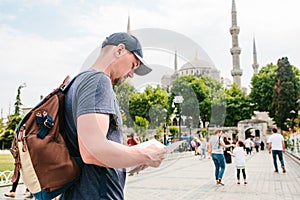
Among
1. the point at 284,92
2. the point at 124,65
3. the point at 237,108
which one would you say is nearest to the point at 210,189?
the point at 124,65

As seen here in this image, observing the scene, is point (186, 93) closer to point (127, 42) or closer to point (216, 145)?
point (127, 42)

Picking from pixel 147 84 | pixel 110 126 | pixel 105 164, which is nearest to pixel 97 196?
pixel 105 164

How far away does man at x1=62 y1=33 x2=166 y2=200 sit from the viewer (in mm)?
1363

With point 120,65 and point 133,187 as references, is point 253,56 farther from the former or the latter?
point 120,65

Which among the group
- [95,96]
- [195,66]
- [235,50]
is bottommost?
[95,96]

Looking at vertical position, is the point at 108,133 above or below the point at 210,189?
above

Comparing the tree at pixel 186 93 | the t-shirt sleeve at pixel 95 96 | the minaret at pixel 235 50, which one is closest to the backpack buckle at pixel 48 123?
the t-shirt sleeve at pixel 95 96

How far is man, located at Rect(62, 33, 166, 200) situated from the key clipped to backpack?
60mm

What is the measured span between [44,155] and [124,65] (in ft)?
1.70

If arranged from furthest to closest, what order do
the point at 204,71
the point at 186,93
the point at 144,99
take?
the point at 204,71 < the point at 186,93 < the point at 144,99

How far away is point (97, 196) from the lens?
1.49 metres

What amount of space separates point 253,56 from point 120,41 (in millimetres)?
95566

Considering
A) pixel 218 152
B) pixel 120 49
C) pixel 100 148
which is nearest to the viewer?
pixel 100 148

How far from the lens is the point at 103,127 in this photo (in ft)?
4.54
